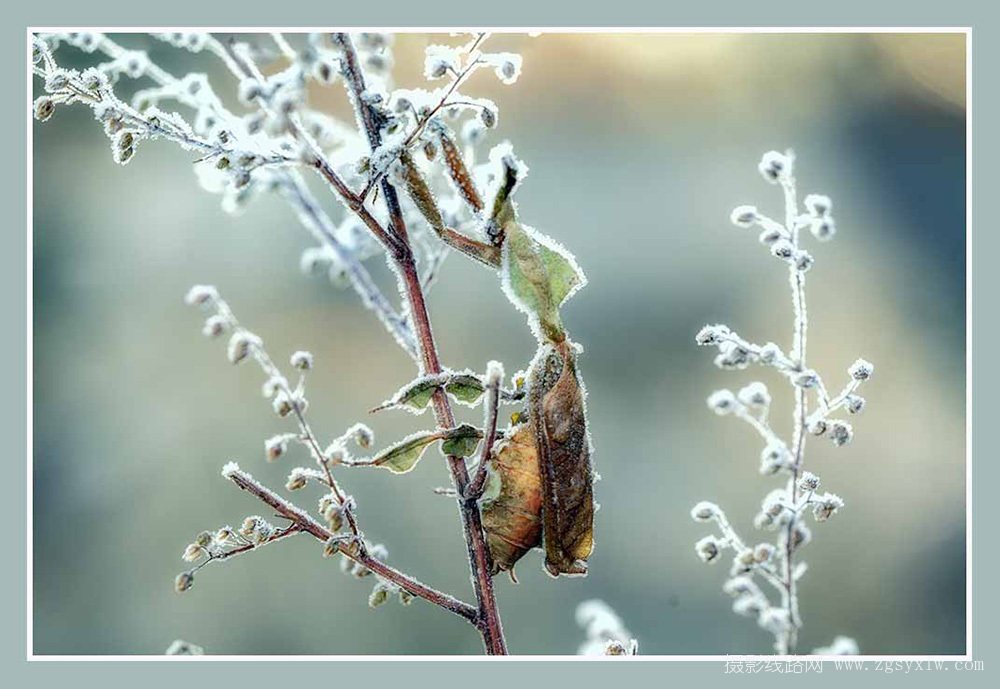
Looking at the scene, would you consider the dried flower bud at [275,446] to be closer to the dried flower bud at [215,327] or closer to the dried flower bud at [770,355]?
the dried flower bud at [215,327]

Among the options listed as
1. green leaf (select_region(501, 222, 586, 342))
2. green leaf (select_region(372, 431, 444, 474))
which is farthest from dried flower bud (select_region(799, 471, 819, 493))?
green leaf (select_region(372, 431, 444, 474))

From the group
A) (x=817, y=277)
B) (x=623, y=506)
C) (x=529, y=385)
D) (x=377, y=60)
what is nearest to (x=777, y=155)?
(x=529, y=385)

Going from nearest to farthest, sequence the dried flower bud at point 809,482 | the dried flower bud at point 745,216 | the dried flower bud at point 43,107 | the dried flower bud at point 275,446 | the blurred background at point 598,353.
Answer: the dried flower bud at point 275,446, the dried flower bud at point 43,107, the dried flower bud at point 809,482, the dried flower bud at point 745,216, the blurred background at point 598,353

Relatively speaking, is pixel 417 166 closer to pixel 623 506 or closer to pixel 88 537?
pixel 623 506

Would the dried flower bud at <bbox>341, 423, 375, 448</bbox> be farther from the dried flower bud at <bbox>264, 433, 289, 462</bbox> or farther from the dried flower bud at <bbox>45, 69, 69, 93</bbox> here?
the dried flower bud at <bbox>45, 69, 69, 93</bbox>

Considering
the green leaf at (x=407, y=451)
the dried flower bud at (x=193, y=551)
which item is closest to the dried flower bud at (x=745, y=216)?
the green leaf at (x=407, y=451)

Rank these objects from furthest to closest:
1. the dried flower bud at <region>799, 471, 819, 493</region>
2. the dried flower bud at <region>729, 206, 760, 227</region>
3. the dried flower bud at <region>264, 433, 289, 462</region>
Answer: the dried flower bud at <region>729, 206, 760, 227</region> → the dried flower bud at <region>799, 471, 819, 493</region> → the dried flower bud at <region>264, 433, 289, 462</region>

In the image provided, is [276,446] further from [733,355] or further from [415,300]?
[733,355]
